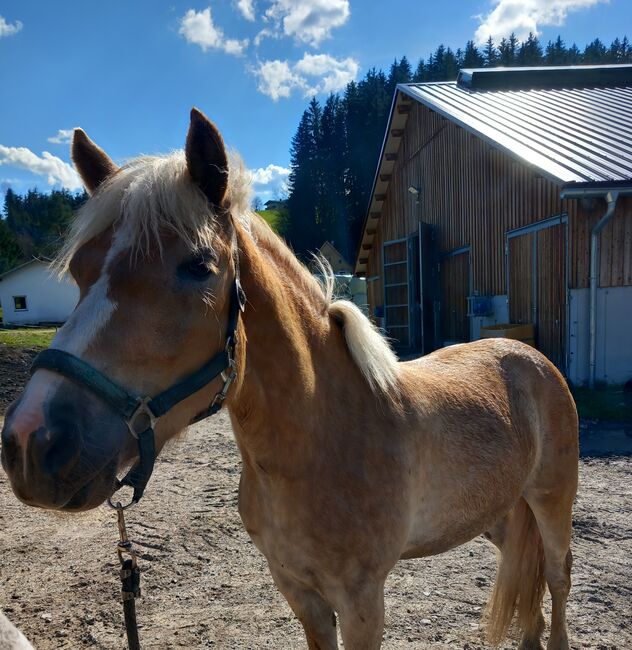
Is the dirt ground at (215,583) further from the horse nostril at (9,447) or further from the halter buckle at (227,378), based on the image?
the horse nostril at (9,447)

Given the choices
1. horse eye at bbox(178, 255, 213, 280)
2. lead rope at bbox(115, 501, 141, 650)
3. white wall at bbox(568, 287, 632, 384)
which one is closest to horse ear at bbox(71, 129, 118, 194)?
horse eye at bbox(178, 255, 213, 280)

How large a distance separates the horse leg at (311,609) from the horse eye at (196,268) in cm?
122

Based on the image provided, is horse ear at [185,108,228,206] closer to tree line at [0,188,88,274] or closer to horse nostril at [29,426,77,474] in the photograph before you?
horse nostril at [29,426,77,474]

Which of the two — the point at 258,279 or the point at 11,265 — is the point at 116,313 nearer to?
the point at 258,279

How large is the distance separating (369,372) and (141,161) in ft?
3.46

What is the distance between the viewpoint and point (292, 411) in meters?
1.61

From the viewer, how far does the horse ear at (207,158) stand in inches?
51.2

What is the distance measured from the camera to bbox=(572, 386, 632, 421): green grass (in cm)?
663

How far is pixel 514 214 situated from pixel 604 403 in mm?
4263

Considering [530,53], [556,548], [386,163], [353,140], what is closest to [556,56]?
[530,53]

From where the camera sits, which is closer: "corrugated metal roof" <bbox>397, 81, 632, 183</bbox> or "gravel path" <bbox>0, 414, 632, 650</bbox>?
"gravel path" <bbox>0, 414, 632, 650</bbox>

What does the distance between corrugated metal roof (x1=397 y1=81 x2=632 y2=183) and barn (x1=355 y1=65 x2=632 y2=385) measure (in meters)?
0.04

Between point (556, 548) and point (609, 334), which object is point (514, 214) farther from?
point (556, 548)

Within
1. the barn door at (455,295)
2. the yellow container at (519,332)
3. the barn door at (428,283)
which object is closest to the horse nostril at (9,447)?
the yellow container at (519,332)
